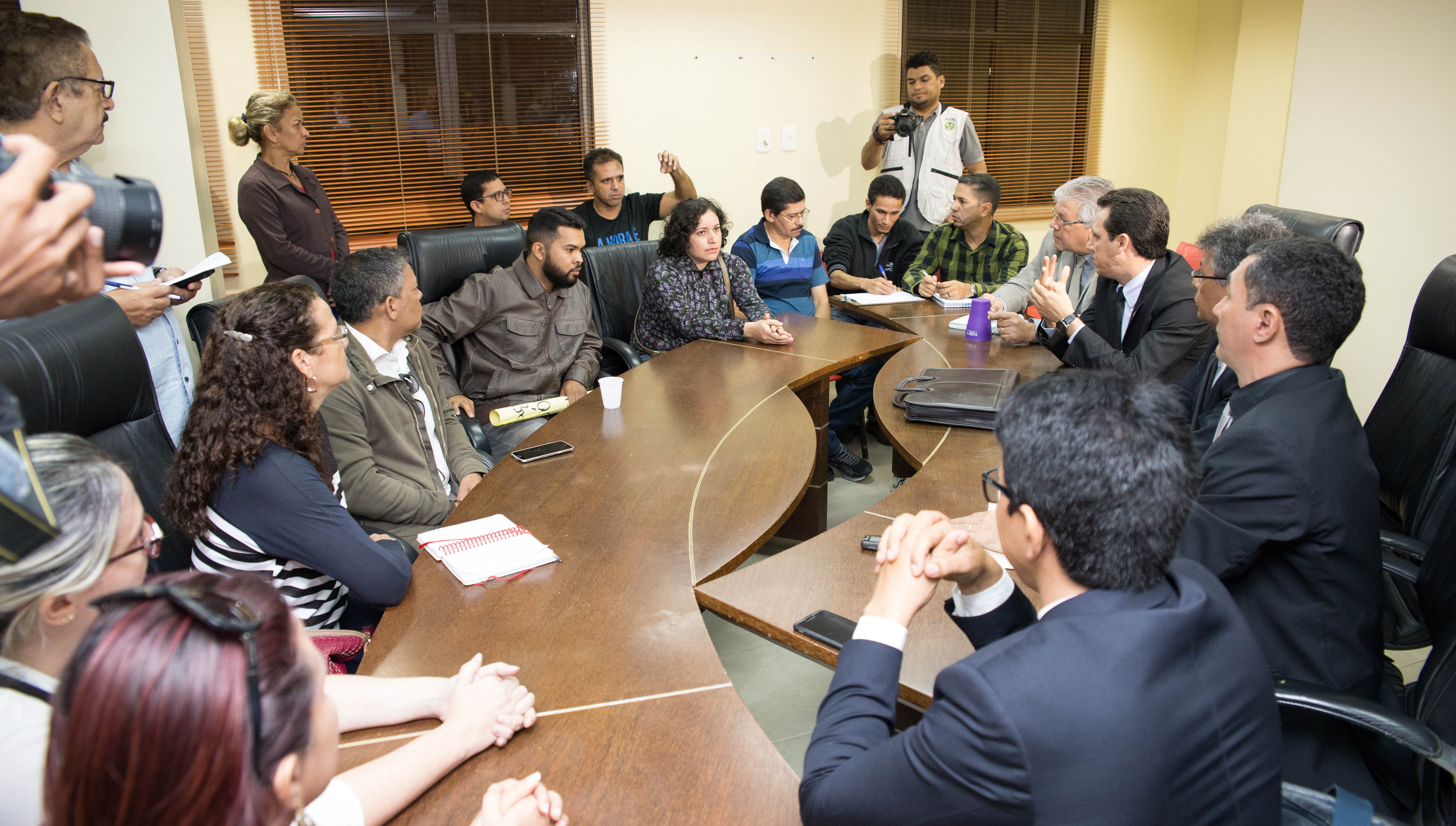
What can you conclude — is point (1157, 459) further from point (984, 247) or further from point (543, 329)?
point (984, 247)

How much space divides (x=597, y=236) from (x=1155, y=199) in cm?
275

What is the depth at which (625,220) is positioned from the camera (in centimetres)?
479

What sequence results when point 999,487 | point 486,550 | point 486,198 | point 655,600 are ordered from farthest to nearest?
1. point 486,198
2. point 486,550
3. point 655,600
4. point 999,487

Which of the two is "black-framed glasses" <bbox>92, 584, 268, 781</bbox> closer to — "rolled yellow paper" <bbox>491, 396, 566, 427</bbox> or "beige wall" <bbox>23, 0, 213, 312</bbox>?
"rolled yellow paper" <bbox>491, 396, 566, 427</bbox>

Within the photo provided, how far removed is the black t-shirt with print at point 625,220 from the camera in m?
4.64

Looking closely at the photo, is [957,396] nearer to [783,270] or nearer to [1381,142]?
[783,270]

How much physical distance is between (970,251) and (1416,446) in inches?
97.3

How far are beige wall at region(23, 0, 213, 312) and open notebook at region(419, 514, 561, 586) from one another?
7.73 feet

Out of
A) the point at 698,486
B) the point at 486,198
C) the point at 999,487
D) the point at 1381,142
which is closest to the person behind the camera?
the point at 999,487

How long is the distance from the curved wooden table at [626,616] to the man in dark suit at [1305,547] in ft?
2.80

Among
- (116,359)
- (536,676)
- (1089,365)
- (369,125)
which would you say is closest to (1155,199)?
(1089,365)

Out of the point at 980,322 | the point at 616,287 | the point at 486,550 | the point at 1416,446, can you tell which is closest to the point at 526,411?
the point at 616,287

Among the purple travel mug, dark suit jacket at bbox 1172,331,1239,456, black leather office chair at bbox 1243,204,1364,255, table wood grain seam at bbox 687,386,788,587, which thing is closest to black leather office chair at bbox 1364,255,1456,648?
black leather office chair at bbox 1243,204,1364,255

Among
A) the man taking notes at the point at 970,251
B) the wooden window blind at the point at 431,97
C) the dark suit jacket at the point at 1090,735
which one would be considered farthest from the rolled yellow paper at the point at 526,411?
the wooden window blind at the point at 431,97
